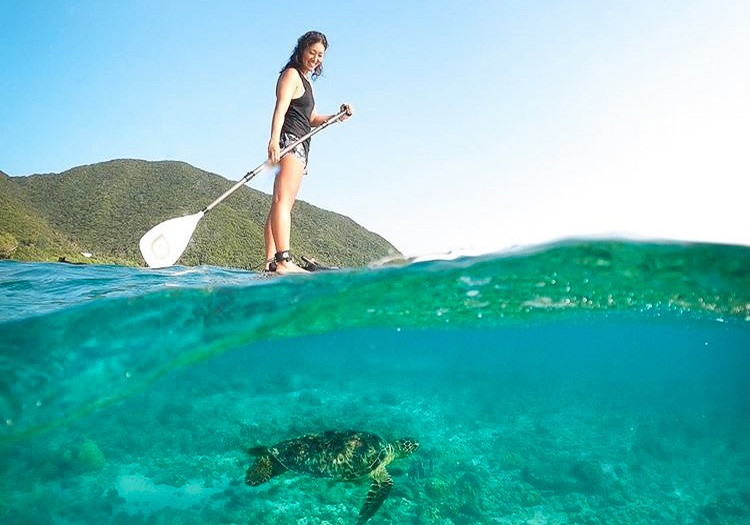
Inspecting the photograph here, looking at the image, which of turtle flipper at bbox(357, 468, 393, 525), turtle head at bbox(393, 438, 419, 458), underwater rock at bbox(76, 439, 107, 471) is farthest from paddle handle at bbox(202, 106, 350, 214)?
underwater rock at bbox(76, 439, 107, 471)

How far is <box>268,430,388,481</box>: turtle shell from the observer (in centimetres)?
677

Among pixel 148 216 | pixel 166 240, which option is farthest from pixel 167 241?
pixel 148 216

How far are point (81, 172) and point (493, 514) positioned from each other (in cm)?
7930

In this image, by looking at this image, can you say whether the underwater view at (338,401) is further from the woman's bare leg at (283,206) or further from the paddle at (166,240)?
the woman's bare leg at (283,206)

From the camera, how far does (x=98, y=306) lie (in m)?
6.95

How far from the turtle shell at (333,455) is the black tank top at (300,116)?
161 inches

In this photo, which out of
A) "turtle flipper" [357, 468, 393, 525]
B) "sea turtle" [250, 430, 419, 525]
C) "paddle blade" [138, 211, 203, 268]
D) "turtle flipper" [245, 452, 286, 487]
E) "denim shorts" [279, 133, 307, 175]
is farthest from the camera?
"paddle blade" [138, 211, 203, 268]

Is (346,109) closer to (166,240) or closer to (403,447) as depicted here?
(166,240)

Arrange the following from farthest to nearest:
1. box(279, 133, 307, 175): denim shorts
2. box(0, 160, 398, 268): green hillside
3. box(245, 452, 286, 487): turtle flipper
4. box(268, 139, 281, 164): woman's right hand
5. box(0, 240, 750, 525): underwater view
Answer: box(0, 160, 398, 268): green hillside
box(279, 133, 307, 175): denim shorts
box(268, 139, 281, 164): woman's right hand
box(0, 240, 750, 525): underwater view
box(245, 452, 286, 487): turtle flipper

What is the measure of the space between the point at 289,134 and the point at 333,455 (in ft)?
14.7

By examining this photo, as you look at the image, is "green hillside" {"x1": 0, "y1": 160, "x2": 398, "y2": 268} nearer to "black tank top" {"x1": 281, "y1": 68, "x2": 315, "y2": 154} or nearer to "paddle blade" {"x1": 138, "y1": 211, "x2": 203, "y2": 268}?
"paddle blade" {"x1": 138, "y1": 211, "x2": 203, "y2": 268}

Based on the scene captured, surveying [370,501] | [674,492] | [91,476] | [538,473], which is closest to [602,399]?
[674,492]

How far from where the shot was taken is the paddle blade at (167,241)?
948 centimetres

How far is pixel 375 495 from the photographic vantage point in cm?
678
